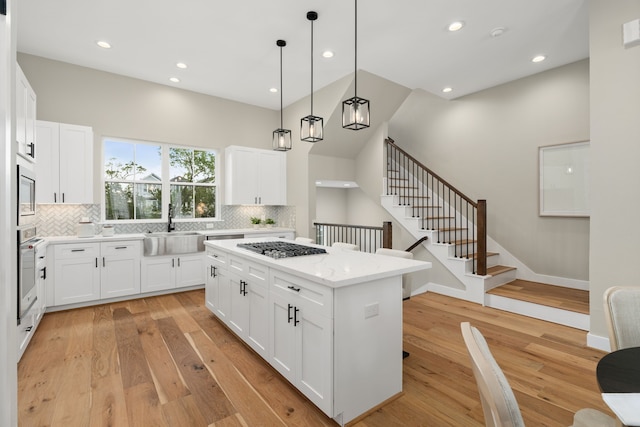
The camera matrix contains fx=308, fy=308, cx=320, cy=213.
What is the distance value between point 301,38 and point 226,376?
3.67 m

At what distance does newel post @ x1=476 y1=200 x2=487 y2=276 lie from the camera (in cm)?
435

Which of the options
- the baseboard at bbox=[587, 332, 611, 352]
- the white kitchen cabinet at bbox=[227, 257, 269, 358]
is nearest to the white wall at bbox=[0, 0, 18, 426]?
the white kitchen cabinet at bbox=[227, 257, 269, 358]

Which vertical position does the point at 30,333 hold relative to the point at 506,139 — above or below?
below

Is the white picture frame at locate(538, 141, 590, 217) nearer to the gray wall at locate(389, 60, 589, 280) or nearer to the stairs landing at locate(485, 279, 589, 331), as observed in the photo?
the gray wall at locate(389, 60, 589, 280)

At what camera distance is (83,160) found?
4.25m

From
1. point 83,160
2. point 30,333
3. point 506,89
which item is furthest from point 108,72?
point 506,89

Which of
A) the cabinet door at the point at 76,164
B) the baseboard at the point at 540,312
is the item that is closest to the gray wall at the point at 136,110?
the cabinet door at the point at 76,164

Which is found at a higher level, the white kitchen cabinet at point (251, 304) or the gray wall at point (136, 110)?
the gray wall at point (136, 110)

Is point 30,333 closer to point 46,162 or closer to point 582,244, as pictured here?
point 46,162

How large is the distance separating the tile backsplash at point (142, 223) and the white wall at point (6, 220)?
4348 millimetres

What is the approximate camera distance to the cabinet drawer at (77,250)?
3.86 meters

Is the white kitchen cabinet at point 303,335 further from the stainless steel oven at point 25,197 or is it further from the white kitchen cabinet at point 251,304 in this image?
the stainless steel oven at point 25,197

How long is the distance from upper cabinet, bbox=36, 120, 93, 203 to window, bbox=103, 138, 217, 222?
485 mm

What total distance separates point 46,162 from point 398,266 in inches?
179
